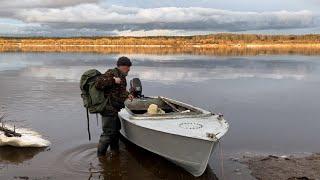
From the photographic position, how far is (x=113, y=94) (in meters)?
9.77

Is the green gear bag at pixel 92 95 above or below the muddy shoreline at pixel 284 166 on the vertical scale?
above

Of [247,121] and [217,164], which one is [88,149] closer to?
[217,164]

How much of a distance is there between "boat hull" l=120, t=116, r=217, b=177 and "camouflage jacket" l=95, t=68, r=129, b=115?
59 cm

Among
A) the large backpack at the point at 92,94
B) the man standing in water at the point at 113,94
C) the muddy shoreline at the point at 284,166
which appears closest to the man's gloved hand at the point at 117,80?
the man standing in water at the point at 113,94

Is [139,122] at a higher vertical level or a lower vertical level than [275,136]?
higher

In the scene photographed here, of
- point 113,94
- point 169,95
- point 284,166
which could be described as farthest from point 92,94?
point 169,95

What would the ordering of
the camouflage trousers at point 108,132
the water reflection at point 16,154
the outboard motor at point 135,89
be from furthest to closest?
the outboard motor at point 135,89, the water reflection at point 16,154, the camouflage trousers at point 108,132

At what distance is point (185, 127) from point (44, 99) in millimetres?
11356

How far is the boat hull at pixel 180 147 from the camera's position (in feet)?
27.8

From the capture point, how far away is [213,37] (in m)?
145

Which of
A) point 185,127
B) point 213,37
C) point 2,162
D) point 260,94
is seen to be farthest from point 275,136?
point 213,37

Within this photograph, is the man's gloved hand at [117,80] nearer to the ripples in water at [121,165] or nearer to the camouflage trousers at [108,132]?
the camouflage trousers at [108,132]

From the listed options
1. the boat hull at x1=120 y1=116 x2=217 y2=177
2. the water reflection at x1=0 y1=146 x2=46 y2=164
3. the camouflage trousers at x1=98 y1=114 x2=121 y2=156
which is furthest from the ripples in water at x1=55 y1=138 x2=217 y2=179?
the water reflection at x1=0 y1=146 x2=46 y2=164

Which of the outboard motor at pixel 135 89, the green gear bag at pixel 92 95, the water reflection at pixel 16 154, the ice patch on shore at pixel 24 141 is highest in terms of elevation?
the green gear bag at pixel 92 95
